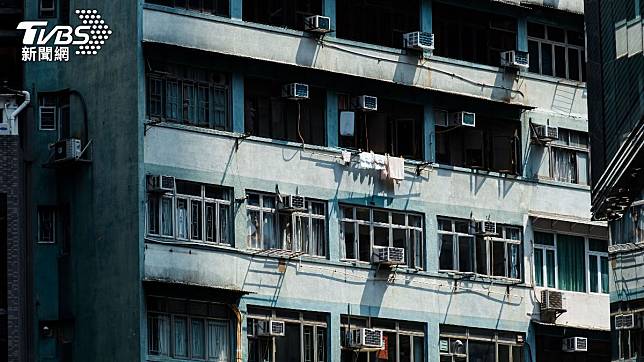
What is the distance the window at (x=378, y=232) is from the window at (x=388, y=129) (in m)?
1.36

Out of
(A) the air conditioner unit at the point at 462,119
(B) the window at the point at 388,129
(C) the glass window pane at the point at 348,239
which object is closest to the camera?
(C) the glass window pane at the point at 348,239

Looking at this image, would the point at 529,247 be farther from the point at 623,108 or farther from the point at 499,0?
the point at 623,108

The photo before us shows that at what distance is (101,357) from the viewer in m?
37.4

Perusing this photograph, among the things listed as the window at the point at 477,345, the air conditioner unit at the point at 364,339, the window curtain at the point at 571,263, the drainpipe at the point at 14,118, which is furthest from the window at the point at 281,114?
the window curtain at the point at 571,263

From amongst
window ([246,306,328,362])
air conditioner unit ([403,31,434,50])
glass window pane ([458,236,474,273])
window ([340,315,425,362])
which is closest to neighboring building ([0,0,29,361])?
window ([246,306,328,362])

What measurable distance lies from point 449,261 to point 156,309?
769 centimetres

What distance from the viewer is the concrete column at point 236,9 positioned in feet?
128

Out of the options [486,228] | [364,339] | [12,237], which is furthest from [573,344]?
[12,237]

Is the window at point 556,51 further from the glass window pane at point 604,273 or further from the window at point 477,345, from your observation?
the window at point 477,345

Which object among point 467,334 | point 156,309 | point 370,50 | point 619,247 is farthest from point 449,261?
point 619,247

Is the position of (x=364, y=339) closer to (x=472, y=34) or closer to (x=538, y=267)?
(x=538, y=267)

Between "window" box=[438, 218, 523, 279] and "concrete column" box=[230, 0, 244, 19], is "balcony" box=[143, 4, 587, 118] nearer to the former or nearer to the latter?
"concrete column" box=[230, 0, 244, 19]

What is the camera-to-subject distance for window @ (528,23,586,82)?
44.7 m

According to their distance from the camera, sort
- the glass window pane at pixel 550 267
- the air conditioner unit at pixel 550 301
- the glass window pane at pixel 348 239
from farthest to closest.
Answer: the glass window pane at pixel 550 267 < the air conditioner unit at pixel 550 301 < the glass window pane at pixel 348 239
